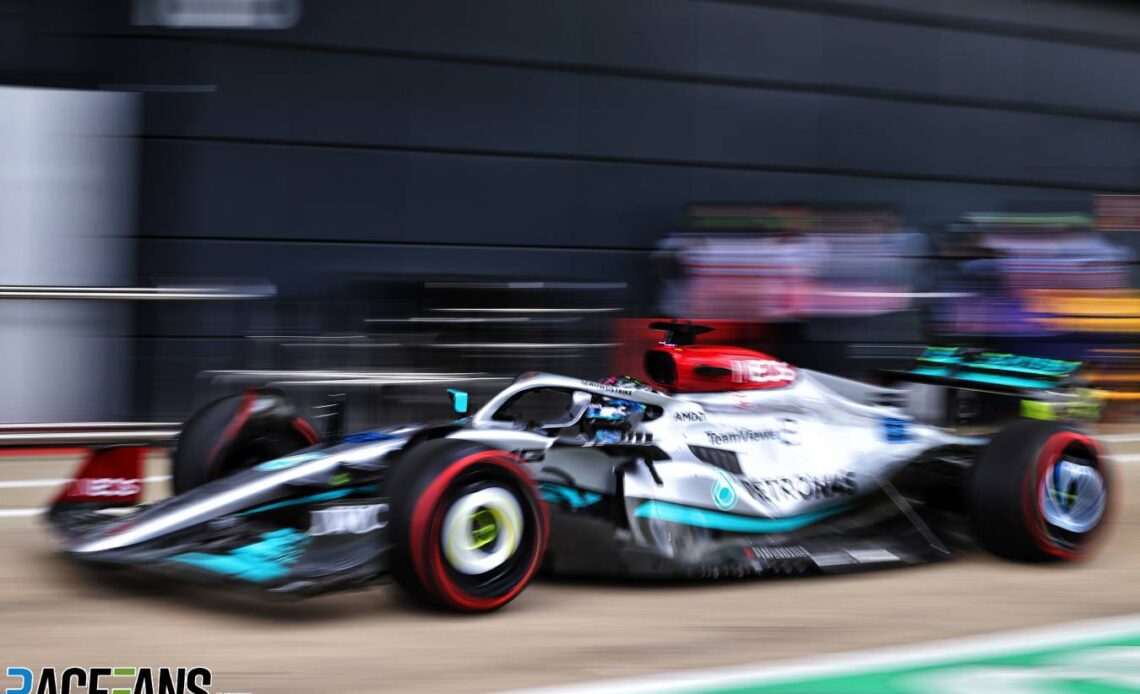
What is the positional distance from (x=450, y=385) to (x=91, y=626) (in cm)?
449

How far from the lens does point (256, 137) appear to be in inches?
376

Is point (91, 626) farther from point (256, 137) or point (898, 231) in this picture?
point (898, 231)

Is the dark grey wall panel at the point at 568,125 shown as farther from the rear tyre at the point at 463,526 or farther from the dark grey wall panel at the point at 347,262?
the rear tyre at the point at 463,526

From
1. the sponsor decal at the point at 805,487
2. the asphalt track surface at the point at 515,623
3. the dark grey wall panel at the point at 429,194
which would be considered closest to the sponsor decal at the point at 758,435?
the sponsor decal at the point at 805,487

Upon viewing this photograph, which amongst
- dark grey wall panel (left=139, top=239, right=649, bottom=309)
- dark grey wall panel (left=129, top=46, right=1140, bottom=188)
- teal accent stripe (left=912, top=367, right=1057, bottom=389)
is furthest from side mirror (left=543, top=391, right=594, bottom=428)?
dark grey wall panel (left=129, top=46, right=1140, bottom=188)

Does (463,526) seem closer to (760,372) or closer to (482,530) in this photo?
(482,530)

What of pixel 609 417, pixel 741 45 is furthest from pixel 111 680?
pixel 741 45

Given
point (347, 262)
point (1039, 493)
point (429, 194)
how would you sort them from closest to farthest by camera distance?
1. point (1039, 493)
2. point (347, 262)
3. point (429, 194)

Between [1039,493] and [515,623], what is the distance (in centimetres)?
225

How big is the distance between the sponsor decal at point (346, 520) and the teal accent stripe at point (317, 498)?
0.16 m

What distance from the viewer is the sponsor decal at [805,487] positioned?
4930mm

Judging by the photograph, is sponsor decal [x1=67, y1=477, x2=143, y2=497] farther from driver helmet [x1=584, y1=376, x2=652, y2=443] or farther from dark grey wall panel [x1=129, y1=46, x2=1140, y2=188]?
dark grey wall panel [x1=129, y1=46, x2=1140, y2=188]

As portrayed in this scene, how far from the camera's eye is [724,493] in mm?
4793

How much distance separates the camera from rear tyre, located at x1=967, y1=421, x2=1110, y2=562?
16.7 feet
